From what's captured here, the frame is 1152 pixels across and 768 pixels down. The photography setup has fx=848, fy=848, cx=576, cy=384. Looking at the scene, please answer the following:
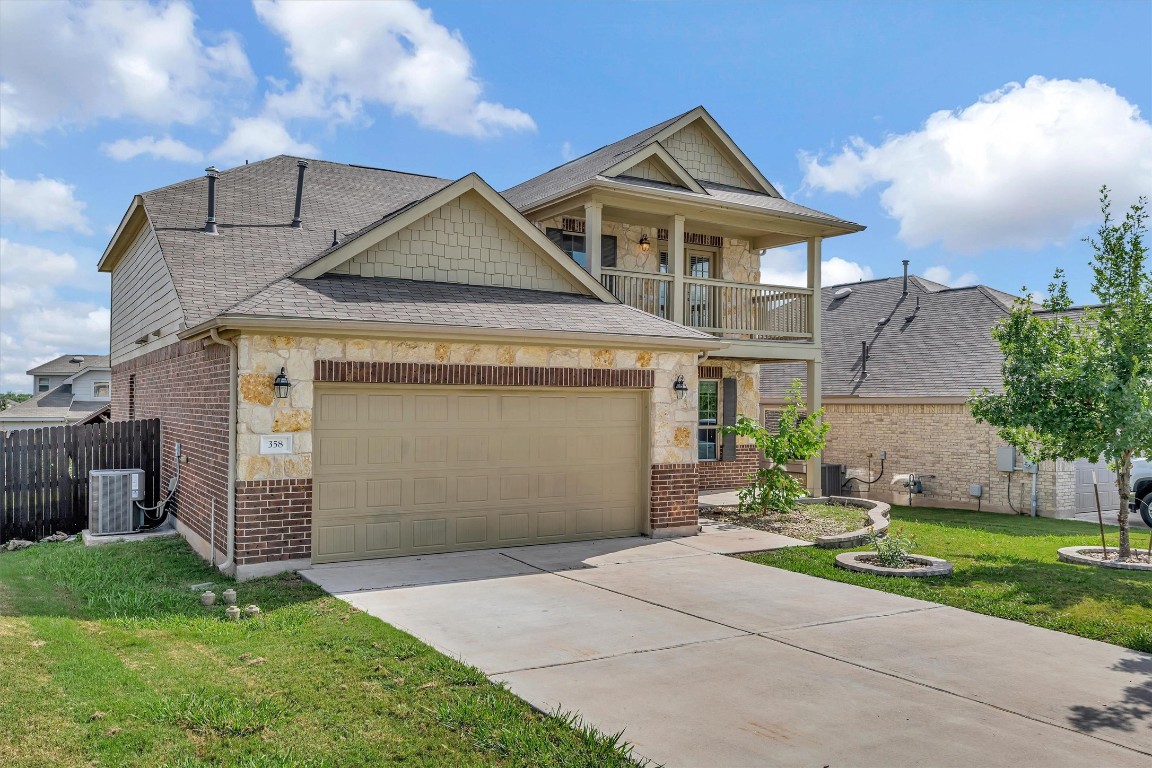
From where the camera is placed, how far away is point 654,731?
16.2ft

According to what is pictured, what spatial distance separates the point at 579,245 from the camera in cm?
1672

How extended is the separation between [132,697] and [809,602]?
5914 millimetres

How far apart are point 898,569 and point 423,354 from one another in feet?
20.0

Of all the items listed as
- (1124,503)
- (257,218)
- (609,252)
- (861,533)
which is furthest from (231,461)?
(1124,503)

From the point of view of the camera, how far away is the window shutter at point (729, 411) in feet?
58.1

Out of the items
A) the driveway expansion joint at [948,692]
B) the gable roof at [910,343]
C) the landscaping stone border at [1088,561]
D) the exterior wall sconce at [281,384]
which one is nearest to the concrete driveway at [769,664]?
the driveway expansion joint at [948,692]

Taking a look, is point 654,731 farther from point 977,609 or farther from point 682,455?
point 682,455

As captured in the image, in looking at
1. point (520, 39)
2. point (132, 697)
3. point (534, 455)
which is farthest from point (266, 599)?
point (520, 39)

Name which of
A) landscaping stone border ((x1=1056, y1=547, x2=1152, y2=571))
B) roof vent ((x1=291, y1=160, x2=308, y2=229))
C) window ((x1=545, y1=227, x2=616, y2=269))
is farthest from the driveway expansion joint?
roof vent ((x1=291, y1=160, x2=308, y2=229))

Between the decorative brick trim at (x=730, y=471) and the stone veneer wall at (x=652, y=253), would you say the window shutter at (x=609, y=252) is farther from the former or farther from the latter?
the decorative brick trim at (x=730, y=471)

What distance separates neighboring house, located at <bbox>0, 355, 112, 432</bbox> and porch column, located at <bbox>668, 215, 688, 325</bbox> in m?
34.0

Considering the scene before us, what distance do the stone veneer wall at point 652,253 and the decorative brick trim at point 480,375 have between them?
493 centimetres

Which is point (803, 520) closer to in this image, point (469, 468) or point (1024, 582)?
point (1024, 582)

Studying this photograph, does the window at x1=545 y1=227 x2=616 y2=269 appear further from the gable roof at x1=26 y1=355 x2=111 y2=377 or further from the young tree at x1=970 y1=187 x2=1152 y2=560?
the gable roof at x1=26 y1=355 x2=111 y2=377
